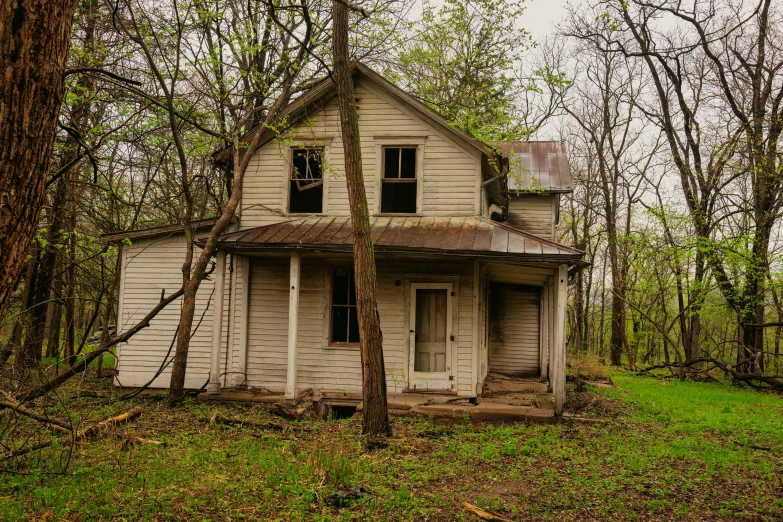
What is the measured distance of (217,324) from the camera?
11.5m

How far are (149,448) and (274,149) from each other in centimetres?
737

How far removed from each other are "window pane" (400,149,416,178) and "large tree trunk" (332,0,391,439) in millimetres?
4042

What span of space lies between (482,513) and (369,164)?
8402 mm

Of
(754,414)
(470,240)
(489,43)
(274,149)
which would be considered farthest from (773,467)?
(489,43)

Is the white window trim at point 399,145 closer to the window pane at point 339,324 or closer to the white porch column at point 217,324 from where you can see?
the window pane at point 339,324

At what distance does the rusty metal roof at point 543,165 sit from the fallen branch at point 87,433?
36.6 ft

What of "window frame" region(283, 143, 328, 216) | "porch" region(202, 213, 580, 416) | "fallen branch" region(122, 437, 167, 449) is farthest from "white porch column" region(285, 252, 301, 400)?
"fallen branch" region(122, 437, 167, 449)

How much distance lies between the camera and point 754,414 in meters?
11.9

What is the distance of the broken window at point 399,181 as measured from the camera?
41.0ft

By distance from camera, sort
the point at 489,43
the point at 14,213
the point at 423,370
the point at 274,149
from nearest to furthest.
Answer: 1. the point at 14,213
2. the point at 423,370
3. the point at 274,149
4. the point at 489,43

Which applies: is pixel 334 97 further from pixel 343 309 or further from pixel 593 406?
pixel 593 406

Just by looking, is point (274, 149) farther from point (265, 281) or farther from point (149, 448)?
point (149, 448)

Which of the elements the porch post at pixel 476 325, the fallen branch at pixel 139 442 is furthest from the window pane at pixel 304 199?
the fallen branch at pixel 139 442

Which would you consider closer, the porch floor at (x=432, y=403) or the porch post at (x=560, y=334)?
the porch post at (x=560, y=334)
